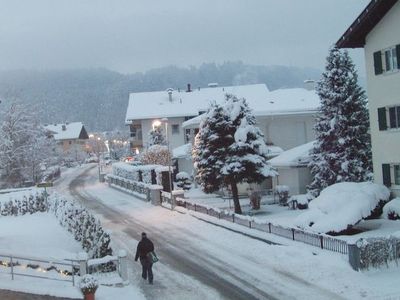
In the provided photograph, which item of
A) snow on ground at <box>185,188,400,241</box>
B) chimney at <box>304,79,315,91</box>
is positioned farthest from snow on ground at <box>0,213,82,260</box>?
chimney at <box>304,79,315,91</box>

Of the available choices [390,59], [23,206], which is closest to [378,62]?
[390,59]

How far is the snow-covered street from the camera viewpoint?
1672 centimetres

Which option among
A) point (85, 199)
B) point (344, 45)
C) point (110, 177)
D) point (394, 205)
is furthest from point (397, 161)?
point (110, 177)

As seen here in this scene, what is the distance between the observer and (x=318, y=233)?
21.5m

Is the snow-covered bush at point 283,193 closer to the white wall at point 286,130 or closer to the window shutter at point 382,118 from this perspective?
the window shutter at point 382,118

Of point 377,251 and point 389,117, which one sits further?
point 389,117

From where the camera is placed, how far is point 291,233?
2325 centimetres

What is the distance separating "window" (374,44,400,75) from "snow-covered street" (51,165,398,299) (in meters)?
10.9

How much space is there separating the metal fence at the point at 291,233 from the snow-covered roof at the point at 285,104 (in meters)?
16.9

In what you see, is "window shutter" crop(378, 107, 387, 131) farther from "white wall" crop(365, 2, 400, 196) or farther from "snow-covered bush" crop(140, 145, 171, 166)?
"snow-covered bush" crop(140, 145, 171, 166)

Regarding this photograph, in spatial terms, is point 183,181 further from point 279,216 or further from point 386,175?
point 386,175

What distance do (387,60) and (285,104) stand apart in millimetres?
20748

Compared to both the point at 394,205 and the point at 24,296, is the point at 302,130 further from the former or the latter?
the point at 24,296

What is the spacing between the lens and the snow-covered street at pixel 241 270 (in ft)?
54.9
